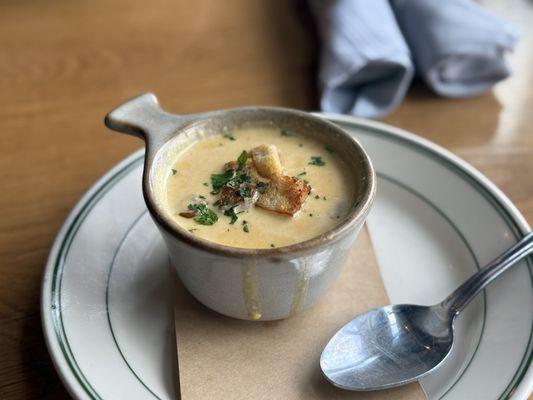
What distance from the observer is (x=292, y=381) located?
3.73 feet

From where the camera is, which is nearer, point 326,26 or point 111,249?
point 111,249

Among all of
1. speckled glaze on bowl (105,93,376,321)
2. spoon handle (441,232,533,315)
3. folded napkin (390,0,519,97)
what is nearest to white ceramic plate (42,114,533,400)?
spoon handle (441,232,533,315)

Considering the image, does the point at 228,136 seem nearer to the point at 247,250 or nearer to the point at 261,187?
the point at 261,187

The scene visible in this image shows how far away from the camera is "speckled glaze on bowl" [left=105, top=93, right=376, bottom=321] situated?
1084 mm

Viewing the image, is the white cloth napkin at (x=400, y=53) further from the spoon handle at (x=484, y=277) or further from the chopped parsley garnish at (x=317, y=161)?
the spoon handle at (x=484, y=277)

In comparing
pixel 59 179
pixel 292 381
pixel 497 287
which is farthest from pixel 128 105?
pixel 497 287

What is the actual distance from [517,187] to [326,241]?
83 cm

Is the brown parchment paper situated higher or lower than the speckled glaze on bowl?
lower

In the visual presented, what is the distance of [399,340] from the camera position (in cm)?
120

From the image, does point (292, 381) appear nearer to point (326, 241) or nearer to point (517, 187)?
point (326, 241)

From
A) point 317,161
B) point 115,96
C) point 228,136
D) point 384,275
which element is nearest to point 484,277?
point 384,275

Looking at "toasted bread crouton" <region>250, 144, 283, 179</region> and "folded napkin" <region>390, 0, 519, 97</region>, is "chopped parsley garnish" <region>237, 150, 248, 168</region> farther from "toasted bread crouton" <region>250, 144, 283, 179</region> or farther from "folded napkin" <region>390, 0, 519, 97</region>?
"folded napkin" <region>390, 0, 519, 97</region>

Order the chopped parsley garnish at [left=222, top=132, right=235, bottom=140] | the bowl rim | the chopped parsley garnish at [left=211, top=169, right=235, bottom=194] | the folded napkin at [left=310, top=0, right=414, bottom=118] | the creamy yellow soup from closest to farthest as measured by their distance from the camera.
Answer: the bowl rim → the creamy yellow soup → the chopped parsley garnish at [left=211, top=169, right=235, bottom=194] → the chopped parsley garnish at [left=222, top=132, right=235, bottom=140] → the folded napkin at [left=310, top=0, right=414, bottom=118]

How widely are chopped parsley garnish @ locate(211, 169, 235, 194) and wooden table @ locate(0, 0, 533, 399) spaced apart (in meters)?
0.51
